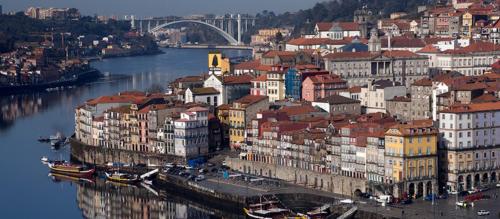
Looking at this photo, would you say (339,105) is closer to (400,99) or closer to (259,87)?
(400,99)

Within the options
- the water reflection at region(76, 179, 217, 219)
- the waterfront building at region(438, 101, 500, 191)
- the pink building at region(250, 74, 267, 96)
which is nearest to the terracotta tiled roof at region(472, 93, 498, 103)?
the waterfront building at region(438, 101, 500, 191)

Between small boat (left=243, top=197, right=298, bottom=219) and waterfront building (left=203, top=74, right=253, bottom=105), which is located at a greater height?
waterfront building (left=203, top=74, right=253, bottom=105)

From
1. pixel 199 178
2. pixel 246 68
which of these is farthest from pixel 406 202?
pixel 246 68

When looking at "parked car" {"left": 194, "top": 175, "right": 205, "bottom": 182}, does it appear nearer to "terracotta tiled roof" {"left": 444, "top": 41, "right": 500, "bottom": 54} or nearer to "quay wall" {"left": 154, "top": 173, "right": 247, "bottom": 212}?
"quay wall" {"left": 154, "top": 173, "right": 247, "bottom": 212}

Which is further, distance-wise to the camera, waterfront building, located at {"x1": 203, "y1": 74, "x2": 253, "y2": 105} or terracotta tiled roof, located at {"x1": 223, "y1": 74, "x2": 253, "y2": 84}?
terracotta tiled roof, located at {"x1": 223, "y1": 74, "x2": 253, "y2": 84}

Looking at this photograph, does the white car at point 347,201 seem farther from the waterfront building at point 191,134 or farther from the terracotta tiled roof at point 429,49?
the terracotta tiled roof at point 429,49

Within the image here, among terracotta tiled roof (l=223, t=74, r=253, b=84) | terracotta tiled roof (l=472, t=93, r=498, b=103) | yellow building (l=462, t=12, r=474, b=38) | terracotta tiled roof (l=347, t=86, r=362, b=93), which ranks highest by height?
yellow building (l=462, t=12, r=474, b=38)
